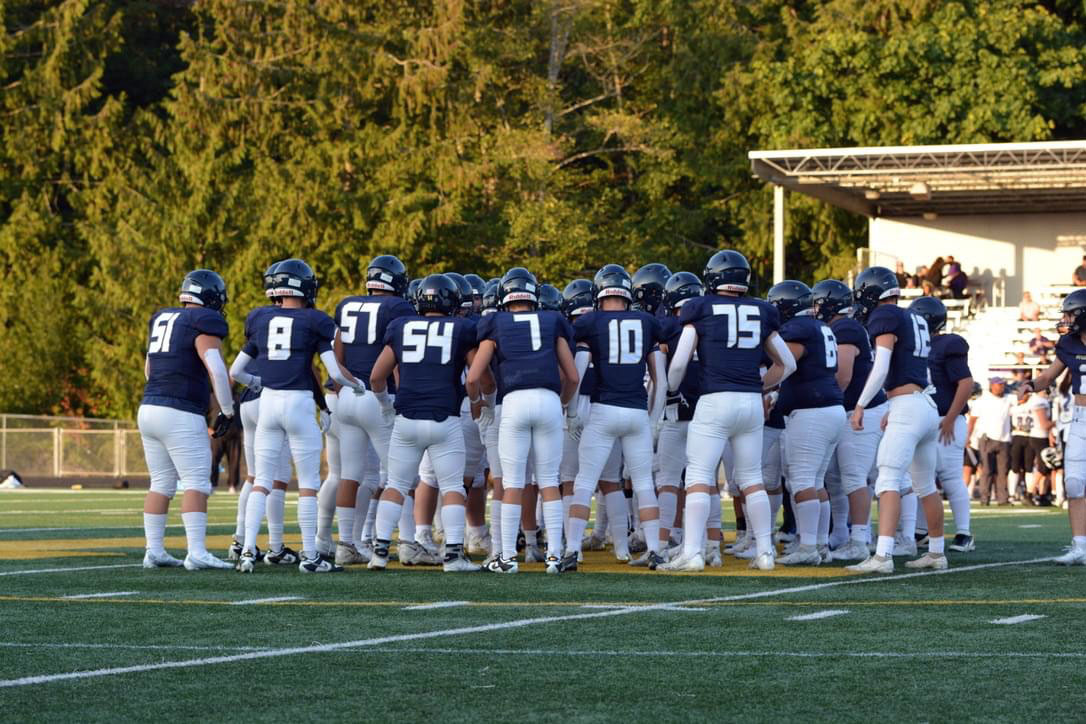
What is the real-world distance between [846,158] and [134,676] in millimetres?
28492

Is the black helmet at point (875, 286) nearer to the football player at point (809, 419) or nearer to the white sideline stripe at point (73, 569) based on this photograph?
the football player at point (809, 419)

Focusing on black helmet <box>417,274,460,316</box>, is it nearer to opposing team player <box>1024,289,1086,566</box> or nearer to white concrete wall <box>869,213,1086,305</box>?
opposing team player <box>1024,289,1086,566</box>

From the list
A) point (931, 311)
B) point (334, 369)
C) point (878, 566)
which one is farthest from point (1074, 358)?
point (334, 369)

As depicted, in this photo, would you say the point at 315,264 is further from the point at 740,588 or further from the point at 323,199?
the point at 740,588

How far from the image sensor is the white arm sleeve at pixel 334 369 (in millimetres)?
11969

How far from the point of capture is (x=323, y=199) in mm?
40312

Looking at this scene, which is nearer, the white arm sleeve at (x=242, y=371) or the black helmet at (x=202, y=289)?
the white arm sleeve at (x=242, y=371)

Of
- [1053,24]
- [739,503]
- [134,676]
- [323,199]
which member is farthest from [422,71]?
[134,676]

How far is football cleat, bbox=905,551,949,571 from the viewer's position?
12.9m

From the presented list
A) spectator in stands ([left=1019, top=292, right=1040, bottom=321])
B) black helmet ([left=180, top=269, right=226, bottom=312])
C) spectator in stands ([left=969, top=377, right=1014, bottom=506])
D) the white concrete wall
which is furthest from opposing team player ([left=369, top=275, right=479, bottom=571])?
the white concrete wall

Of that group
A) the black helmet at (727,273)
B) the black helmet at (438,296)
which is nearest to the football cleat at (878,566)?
the black helmet at (727,273)

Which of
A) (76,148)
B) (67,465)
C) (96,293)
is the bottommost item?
(67,465)

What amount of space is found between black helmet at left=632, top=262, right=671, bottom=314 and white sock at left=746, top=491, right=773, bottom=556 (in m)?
2.09

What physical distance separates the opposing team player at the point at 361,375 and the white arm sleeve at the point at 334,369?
1.22ft
